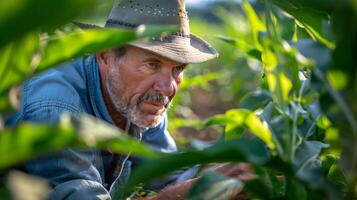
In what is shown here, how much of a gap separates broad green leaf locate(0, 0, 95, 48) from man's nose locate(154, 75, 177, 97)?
1355 mm

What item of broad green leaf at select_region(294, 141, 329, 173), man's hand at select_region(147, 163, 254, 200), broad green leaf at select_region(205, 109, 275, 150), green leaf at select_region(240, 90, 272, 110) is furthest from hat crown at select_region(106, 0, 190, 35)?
broad green leaf at select_region(294, 141, 329, 173)

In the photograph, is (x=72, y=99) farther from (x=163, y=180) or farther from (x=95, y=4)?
(x=95, y=4)

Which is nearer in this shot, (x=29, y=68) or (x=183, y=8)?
(x=29, y=68)

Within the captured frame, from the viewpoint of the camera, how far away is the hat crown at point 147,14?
93.4 inches

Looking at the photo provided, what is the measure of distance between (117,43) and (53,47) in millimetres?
100

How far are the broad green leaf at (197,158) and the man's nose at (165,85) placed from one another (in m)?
1.15

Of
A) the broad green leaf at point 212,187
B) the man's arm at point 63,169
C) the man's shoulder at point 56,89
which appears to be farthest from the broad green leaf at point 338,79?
the man's shoulder at point 56,89

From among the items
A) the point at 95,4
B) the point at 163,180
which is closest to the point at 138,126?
the point at 163,180

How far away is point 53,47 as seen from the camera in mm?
1123

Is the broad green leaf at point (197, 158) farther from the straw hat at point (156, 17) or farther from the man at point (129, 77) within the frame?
the straw hat at point (156, 17)

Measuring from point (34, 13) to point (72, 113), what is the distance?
1092 mm

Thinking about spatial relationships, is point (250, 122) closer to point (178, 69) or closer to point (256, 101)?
point (256, 101)

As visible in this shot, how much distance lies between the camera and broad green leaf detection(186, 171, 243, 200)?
4.00 ft

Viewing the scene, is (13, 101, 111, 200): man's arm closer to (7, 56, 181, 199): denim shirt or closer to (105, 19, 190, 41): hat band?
(7, 56, 181, 199): denim shirt
